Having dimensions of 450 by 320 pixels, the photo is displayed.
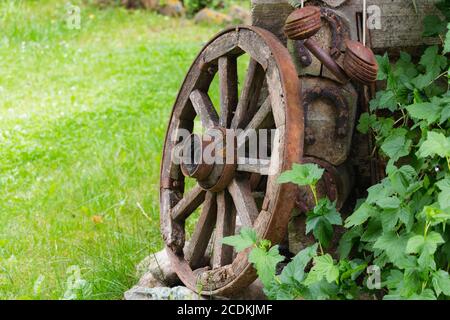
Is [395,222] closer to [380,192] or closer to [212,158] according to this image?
[380,192]

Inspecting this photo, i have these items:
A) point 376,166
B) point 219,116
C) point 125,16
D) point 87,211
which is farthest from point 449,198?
point 125,16

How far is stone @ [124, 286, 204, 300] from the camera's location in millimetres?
3609

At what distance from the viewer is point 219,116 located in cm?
392

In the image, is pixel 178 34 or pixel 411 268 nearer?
pixel 411 268

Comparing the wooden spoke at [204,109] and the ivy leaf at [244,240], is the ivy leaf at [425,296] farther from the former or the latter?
the wooden spoke at [204,109]

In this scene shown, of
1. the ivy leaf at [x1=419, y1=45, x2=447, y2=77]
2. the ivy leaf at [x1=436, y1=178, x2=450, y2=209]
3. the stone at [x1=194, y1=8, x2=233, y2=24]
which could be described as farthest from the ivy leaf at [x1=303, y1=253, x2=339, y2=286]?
the stone at [x1=194, y1=8, x2=233, y2=24]

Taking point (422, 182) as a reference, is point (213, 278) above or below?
below

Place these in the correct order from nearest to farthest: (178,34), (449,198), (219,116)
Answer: (449,198) → (219,116) → (178,34)

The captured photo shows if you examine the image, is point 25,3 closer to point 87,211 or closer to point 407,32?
point 87,211

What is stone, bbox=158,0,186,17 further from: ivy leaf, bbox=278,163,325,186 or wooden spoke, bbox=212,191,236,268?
ivy leaf, bbox=278,163,325,186

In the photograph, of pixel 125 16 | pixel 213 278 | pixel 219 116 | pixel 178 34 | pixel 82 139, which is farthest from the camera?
pixel 125 16

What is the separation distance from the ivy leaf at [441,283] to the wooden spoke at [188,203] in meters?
1.42

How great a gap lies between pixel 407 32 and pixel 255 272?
1.34 meters

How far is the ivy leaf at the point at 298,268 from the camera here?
3049 millimetres
